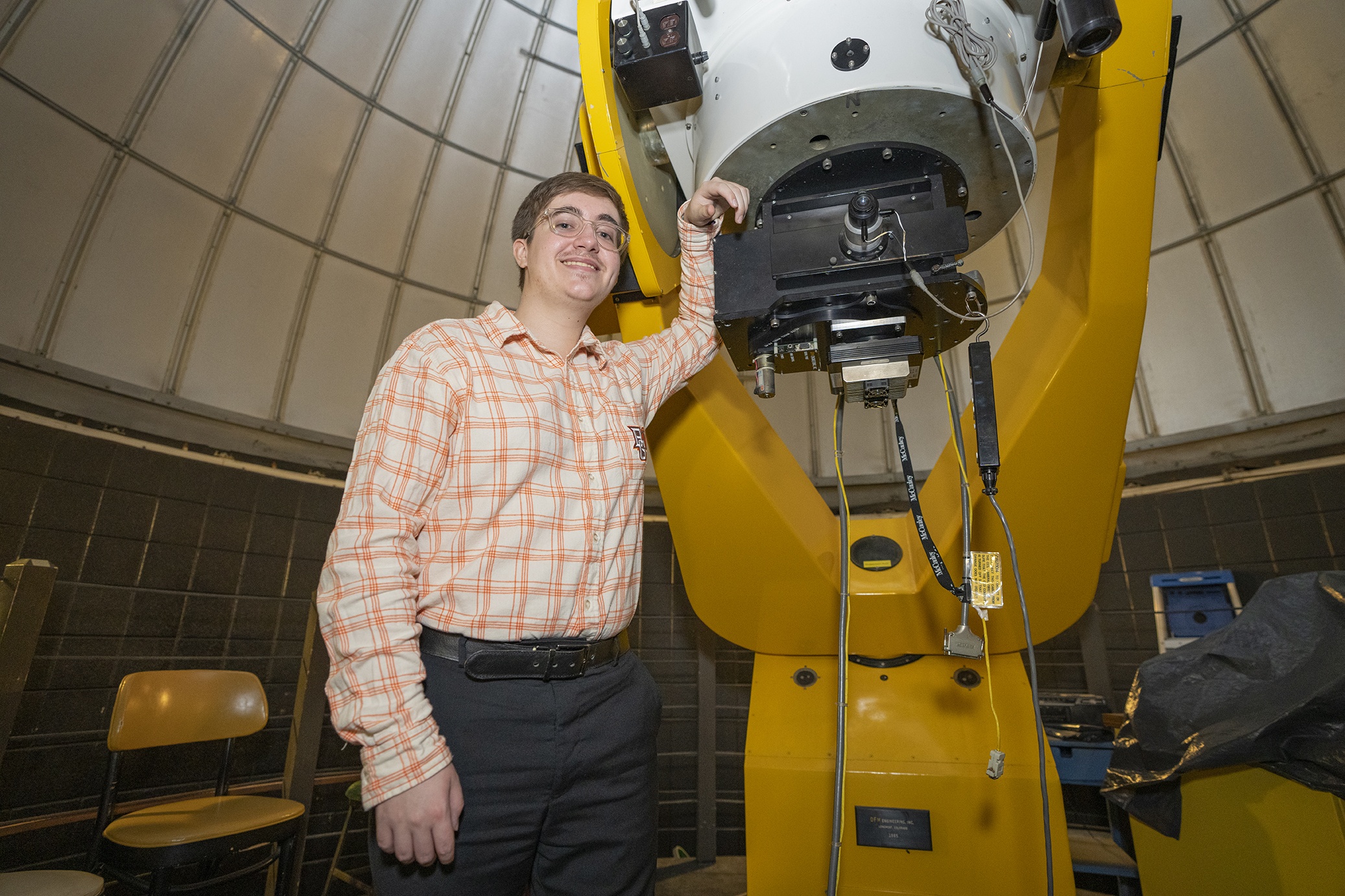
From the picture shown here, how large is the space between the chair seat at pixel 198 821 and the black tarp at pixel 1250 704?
3.50 meters

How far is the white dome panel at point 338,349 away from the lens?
5.50 m

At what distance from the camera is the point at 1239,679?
2.25m

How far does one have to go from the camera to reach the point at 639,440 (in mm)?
1537

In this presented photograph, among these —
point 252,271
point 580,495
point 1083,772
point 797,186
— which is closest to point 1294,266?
point 1083,772

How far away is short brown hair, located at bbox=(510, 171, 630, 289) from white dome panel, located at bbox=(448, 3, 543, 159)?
4783 mm

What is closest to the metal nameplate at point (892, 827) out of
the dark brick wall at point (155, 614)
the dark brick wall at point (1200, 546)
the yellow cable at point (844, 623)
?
the yellow cable at point (844, 623)

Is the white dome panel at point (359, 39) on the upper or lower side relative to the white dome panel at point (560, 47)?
lower

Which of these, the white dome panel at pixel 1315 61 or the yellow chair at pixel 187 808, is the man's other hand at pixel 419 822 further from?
the white dome panel at pixel 1315 61

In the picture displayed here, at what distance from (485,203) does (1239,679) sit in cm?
602

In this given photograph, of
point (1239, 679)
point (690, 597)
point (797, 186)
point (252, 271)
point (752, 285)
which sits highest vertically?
point (252, 271)

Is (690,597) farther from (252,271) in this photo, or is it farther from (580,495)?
(252,271)

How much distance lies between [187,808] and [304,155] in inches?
184

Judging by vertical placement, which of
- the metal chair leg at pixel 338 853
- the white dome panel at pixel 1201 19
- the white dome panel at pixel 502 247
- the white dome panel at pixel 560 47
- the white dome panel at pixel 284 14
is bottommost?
the metal chair leg at pixel 338 853

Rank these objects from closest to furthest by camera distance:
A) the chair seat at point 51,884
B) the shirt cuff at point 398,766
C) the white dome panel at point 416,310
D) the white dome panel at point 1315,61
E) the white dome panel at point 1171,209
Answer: the shirt cuff at point 398,766 → the chair seat at point 51,884 → the white dome panel at point 1315,61 → the white dome panel at point 1171,209 → the white dome panel at point 416,310
